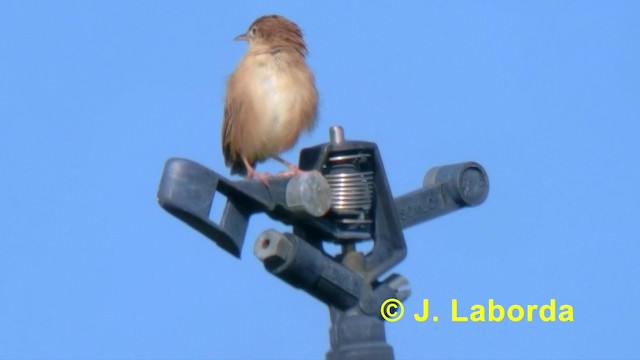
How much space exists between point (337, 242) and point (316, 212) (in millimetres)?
263

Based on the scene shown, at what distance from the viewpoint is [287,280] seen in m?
4.62

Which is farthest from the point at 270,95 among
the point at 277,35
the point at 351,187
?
the point at 351,187

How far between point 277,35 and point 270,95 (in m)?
0.50

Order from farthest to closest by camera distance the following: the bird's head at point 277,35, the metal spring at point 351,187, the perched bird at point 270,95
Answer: the bird's head at point 277,35 → the perched bird at point 270,95 → the metal spring at point 351,187

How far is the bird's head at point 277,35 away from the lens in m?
8.73

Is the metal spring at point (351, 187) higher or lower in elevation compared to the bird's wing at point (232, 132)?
lower

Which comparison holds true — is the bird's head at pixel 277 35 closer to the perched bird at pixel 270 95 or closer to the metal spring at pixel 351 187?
the perched bird at pixel 270 95

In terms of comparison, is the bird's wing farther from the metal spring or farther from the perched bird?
the metal spring

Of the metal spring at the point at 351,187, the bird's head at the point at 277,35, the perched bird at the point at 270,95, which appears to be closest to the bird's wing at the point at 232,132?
the perched bird at the point at 270,95

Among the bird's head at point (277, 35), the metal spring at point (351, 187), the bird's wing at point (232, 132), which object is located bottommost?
the metal spring at point (351, 187)

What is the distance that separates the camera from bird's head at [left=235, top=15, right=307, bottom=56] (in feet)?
28.7

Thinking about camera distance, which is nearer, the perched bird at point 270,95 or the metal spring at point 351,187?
the metal spring at point 351,187

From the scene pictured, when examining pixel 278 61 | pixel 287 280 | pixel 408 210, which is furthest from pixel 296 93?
pixel 287 280

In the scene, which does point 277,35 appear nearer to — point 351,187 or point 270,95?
point 270,95
